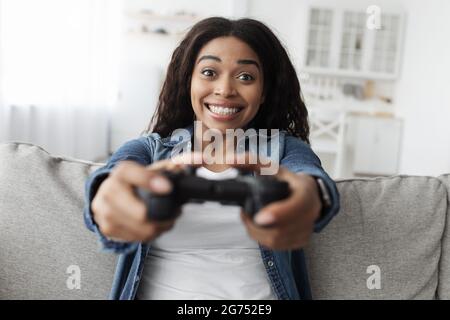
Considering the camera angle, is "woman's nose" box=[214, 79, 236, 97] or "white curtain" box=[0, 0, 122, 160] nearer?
"woman's nose" box=[214, 79, 236, 97]

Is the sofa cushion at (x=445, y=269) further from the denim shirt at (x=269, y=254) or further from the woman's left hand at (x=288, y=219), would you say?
the woman's left hand at (x=288, y=219)

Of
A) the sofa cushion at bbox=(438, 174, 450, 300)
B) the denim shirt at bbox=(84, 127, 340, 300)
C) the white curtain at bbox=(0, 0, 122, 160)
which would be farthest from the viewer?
the white curtain at bbox=(0, 0, 122, 160)

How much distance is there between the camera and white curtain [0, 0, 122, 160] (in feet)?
8.39

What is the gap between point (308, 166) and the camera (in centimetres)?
77

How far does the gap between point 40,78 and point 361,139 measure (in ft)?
9.82

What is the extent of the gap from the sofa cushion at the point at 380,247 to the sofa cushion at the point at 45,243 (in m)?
0.45

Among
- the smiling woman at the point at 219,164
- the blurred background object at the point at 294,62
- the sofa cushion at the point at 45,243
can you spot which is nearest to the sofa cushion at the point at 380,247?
the smiling woman at the point at 219,164

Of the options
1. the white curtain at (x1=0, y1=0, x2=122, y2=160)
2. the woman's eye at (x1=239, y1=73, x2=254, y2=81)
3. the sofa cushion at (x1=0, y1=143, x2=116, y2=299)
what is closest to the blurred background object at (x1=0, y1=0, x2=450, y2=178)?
the white curtain at (x1=0, y1=0, x2=122, y2=160)

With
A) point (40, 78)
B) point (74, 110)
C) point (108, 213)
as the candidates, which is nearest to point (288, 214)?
point (108, 213)

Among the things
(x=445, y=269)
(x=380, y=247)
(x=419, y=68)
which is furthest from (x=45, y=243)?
(x=419, y=68)

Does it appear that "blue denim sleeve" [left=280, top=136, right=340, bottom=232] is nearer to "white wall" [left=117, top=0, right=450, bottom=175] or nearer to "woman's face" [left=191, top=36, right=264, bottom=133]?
"woman's face" [left=191, top=36, right=264, bottom=133]
